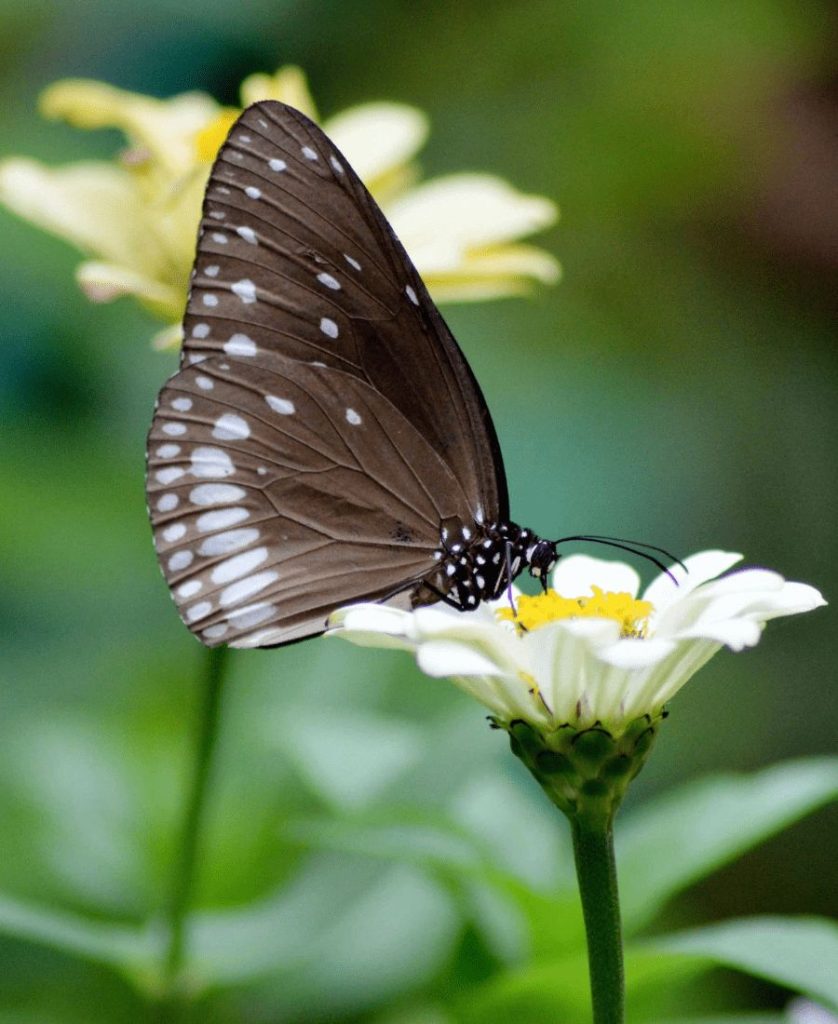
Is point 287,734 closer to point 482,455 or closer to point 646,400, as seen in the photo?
point 482,455

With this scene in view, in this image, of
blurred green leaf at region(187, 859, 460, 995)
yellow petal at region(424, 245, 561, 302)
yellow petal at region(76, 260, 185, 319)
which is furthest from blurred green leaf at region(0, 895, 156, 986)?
yellow petal at region(424, 245, 561, 302)

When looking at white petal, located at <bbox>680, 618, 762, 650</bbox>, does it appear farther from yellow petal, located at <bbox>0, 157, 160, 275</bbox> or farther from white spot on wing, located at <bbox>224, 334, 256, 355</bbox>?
yellow petal, located at <bbox>0, 157, 160, 275</bbox>

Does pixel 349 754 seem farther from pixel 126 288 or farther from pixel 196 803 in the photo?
pixel 126 288

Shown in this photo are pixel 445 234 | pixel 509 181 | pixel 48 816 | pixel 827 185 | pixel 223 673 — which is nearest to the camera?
pixel 223 673

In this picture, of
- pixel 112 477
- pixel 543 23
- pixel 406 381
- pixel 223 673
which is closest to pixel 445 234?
pixel 406 381

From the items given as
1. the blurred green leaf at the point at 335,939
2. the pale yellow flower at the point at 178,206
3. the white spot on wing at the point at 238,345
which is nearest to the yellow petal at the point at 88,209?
the pale yellow flower at the point at 178,206

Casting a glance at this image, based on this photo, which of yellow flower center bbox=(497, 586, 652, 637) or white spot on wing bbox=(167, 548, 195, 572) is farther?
white spot on wing bbox=(167, 548, 195, 572)
